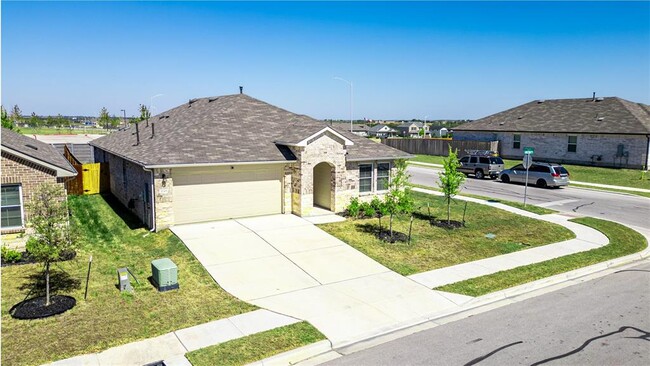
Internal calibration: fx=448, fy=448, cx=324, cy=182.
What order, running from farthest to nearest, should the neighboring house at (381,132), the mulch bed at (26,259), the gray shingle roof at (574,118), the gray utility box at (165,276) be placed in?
1. the neighboring house at (381,132)
2. the gray shingle roof at (574,118)
3. the mulch bed at (26,259)
4. the gray utility box at (165,276)

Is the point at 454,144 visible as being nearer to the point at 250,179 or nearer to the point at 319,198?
the point at 319,198

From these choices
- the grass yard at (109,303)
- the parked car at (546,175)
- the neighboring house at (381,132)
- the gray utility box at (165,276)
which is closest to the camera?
the grass yard at (109,303)

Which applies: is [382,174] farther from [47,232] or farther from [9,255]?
[9,255]

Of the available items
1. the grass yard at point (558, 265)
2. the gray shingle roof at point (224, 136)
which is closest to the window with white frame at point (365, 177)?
the gray shingle roof at point (224, 136)

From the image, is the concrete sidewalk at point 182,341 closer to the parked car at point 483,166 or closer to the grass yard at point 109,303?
the grass yard at point 109,303

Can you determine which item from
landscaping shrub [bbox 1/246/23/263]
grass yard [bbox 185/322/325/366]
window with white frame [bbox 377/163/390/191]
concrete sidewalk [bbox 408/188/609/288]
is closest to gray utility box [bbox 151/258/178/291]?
grass yard [bbox 185/322/325/366]
